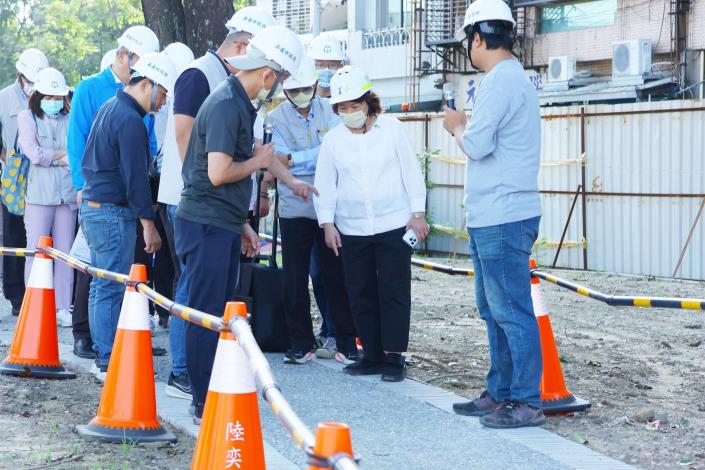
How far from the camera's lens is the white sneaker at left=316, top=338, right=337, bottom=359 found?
818cm

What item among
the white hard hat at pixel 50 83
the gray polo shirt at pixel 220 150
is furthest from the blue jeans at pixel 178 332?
the white hard hat at pixel 50 83

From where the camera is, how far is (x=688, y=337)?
10.5 meters

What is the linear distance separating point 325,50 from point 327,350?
248 cm

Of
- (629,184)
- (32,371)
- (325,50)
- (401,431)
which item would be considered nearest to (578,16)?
(629,184)

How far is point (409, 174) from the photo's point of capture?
7488 millimetres

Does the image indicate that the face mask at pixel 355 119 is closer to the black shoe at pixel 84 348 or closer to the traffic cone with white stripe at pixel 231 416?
the black shoe at pixel 84 348

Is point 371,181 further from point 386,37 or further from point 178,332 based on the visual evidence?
point 386,37

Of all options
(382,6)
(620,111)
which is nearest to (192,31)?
(620,111)

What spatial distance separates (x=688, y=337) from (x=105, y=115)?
588cm

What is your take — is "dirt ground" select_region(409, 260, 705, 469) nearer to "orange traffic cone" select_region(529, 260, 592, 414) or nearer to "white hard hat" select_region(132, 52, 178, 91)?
"orange traffic cone" select_region(529, 260, 592, 414)

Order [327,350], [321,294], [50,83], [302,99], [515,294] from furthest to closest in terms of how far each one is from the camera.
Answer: [50,83] → [321,294] → [327,350] → [302,99] → [515,294]

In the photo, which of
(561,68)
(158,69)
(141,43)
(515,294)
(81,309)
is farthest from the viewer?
(561,68)

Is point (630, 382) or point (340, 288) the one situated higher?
point (340, 288)

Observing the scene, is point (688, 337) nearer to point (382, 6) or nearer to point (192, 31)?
point (192, 31)
